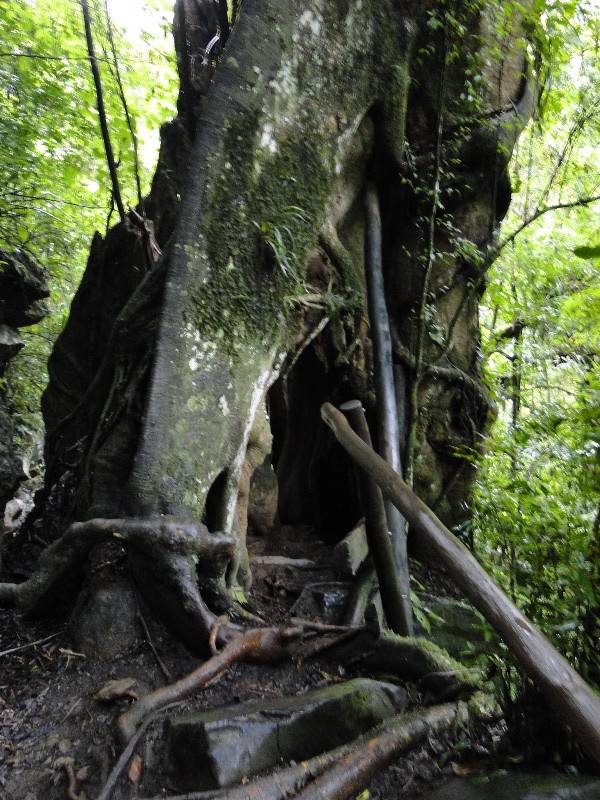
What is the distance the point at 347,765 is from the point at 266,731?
313 millimetres

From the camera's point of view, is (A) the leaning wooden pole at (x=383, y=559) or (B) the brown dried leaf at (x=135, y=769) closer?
(B) the brown dried leaf at (x=135, y=769)

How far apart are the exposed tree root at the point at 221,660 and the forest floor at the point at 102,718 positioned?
5cm

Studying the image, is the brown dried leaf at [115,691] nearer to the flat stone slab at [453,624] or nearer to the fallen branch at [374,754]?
the fallen branch at [374,754]

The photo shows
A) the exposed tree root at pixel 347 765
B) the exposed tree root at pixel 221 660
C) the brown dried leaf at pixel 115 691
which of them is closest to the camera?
the exposed tree root at pixel 347 765

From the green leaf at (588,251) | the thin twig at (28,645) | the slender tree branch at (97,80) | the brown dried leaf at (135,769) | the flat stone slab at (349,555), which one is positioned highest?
the slender tree branch at (97,80)

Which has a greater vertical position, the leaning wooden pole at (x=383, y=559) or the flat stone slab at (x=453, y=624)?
the leaning wooden pole at (x=383, y=559)

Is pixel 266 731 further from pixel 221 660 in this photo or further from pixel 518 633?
pixel 518 633

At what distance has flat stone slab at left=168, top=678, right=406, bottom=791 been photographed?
6.02 ft

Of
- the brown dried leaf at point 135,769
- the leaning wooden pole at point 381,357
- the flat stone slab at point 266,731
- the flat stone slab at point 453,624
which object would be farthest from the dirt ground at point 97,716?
the leaning wooden pole at point 381,357

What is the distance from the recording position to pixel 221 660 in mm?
2434

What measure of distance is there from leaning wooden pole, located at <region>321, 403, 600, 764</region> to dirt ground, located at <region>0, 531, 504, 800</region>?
433 millimetres

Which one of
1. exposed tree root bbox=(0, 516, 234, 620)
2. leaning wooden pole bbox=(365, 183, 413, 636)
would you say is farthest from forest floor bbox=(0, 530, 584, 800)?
leaning wooden pole bbox=(365, 183, 413, 636)

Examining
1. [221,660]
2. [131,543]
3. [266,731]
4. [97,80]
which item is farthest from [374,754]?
[97,80]

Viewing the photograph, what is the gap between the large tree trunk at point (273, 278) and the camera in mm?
2971
